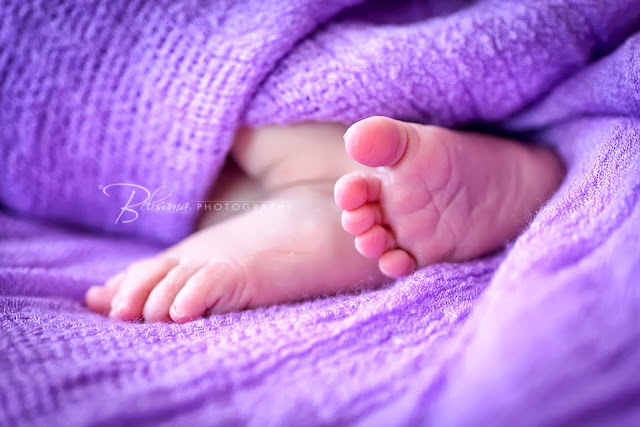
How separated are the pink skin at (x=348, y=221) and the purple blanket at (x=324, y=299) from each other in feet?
0.11

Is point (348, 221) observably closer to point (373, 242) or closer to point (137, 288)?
point (373, 242)

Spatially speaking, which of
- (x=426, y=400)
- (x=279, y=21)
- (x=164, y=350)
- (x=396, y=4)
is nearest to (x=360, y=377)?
(x=426, y=400)

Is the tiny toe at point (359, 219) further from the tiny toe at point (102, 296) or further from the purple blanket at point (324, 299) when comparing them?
the tiny toe at point (102, 296)

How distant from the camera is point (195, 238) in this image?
675mm

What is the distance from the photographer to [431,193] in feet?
1.94

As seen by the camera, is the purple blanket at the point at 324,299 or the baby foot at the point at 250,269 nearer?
the purple blanket at the point at 324,299

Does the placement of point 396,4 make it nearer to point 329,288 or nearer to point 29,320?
point 329,288

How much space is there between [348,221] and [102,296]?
0.32 meters

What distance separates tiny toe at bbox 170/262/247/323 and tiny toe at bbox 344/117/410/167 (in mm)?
193

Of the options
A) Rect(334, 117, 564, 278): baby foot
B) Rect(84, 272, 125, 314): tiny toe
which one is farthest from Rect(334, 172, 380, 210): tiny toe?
Rect(84, 272, 125, 314): tiny toe

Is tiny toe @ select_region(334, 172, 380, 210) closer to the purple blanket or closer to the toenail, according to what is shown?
the purple blanket

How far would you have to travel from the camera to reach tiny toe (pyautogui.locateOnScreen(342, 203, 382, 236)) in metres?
0.57

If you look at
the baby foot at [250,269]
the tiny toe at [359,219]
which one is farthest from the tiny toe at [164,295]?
the tiny toe at [359,219]

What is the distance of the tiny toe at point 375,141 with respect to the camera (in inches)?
21.2
